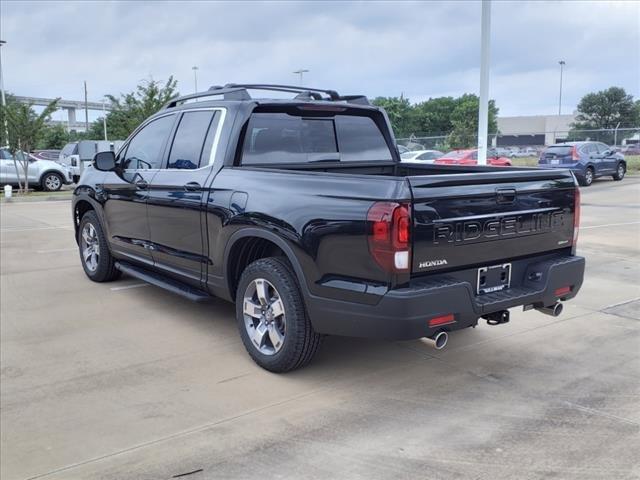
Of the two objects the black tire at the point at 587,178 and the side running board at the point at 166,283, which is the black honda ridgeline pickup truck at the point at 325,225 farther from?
the black tire at the point at 587,178

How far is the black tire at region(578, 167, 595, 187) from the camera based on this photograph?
808 inches

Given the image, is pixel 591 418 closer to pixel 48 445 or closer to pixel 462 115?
pixel 48 445

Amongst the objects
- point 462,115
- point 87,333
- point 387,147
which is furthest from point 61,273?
point 462,115

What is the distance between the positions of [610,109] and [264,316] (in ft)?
241

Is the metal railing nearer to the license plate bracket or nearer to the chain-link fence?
the chain-link fence

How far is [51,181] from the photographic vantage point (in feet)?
73.0

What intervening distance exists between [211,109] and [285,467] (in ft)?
10.0

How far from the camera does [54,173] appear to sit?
22.2 m

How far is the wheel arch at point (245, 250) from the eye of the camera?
407cm

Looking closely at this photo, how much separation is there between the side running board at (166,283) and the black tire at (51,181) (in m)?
17.7

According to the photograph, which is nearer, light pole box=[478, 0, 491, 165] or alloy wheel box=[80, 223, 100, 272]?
alloy wheel box=[80, 223, 100, 272]

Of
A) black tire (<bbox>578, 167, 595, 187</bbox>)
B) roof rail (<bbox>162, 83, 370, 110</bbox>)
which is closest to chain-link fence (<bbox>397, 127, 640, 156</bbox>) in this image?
black tire (<bbox>578, 167, 595, 187</bbox>)

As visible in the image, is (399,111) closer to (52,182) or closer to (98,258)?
(52,182)

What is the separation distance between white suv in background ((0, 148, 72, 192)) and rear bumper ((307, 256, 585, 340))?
20.1 m
